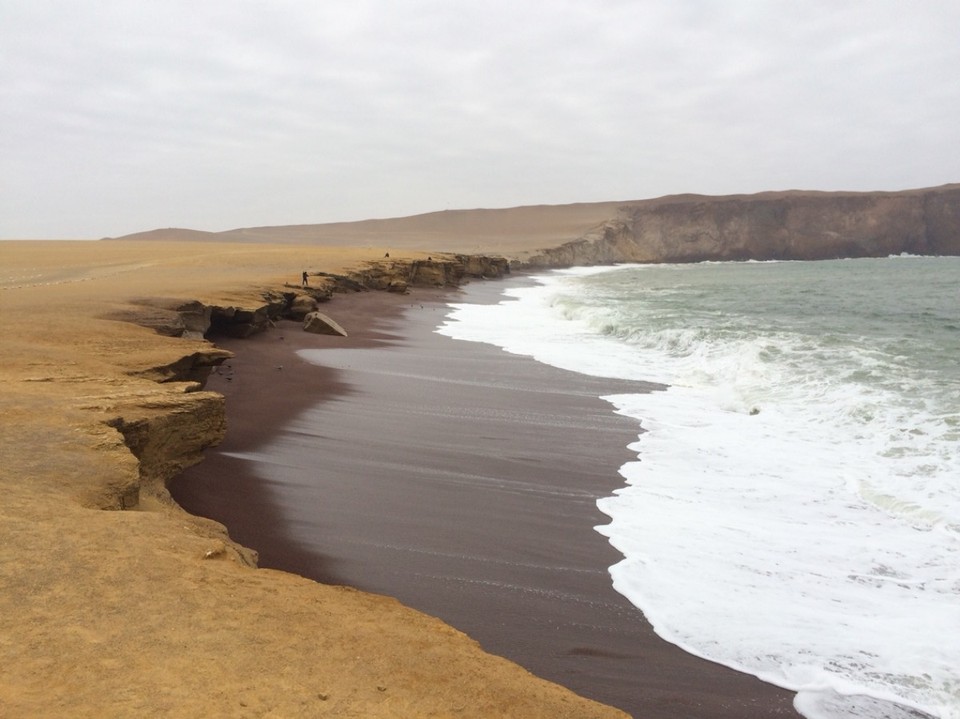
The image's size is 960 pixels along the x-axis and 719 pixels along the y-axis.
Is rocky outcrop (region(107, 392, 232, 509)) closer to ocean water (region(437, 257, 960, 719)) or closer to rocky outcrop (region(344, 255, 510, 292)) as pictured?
ocean water (region(437, 257, 960, 719))

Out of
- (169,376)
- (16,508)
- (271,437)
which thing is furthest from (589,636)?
(169,376)

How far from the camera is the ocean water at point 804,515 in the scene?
3.60 metres

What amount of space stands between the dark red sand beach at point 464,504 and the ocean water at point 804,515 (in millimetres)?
255

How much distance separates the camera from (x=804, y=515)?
540 centimetres

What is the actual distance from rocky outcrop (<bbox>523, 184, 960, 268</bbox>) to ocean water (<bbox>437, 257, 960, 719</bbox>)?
8459 cm

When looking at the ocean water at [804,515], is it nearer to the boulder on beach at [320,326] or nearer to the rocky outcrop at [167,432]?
the rocky outcrop at [167,432]

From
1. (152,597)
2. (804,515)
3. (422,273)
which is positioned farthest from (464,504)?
(422,273)

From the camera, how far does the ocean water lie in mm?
3598

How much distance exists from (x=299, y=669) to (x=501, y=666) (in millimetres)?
762

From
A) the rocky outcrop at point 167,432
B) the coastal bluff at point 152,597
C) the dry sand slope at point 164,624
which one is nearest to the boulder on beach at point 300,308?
the coastal bluff at point 152,597

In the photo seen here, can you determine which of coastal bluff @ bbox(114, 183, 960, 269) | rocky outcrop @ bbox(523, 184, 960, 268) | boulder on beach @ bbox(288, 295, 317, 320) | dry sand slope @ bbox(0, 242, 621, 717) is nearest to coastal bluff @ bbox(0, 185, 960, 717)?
dry sand slope @ bbox(0, 242, 621, 717)

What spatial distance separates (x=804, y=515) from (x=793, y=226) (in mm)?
106112

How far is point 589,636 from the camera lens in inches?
144

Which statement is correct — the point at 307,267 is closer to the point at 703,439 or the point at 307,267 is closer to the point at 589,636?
the point at 703,439
